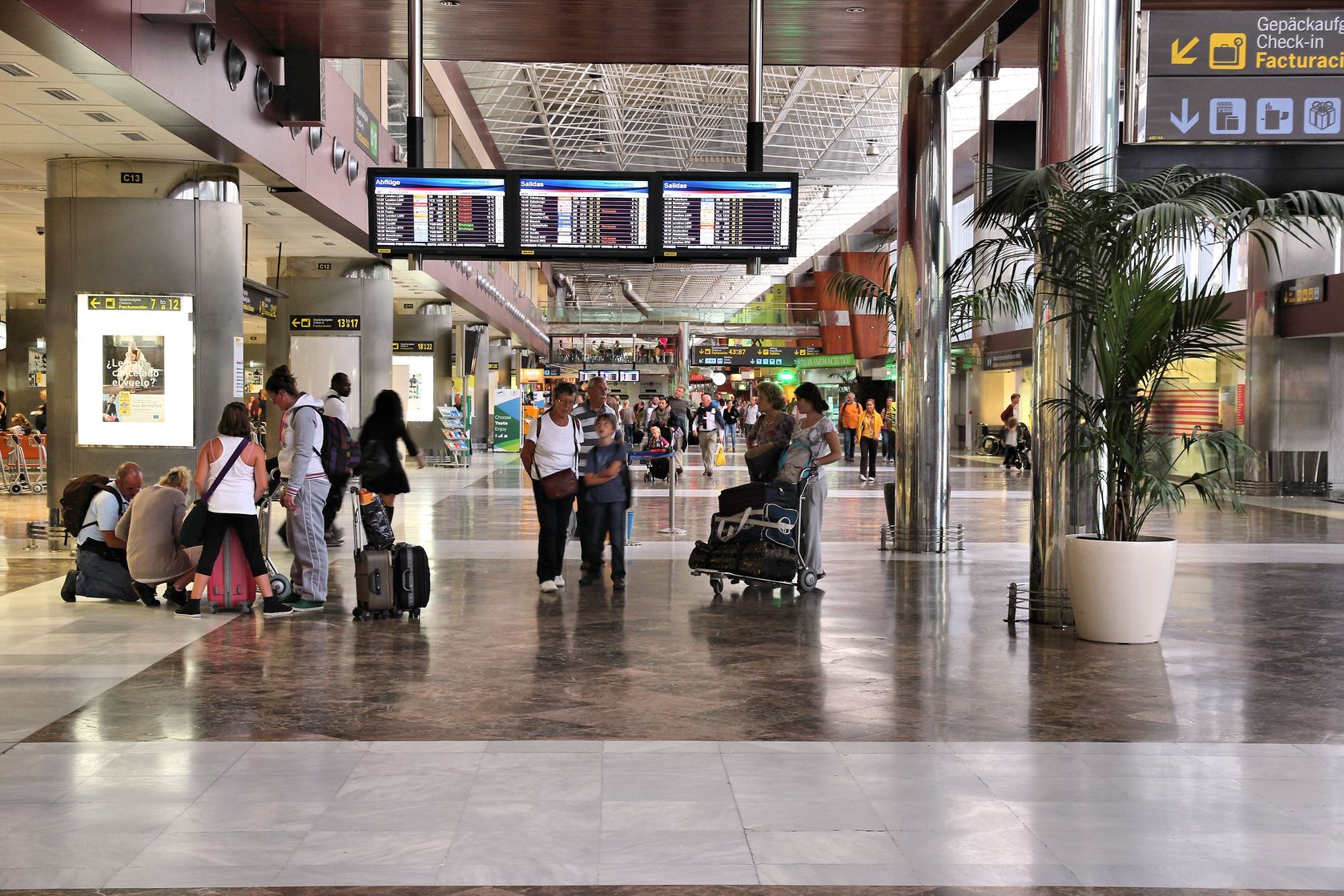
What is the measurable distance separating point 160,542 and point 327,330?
13.3m

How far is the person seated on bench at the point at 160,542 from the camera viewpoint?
356 inches

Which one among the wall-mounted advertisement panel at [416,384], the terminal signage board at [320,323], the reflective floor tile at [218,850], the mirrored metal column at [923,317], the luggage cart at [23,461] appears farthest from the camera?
the wall-mounted advertisement panel at [416,384]

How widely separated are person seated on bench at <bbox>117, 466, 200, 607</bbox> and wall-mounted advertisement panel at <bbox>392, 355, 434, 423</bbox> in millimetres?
23419

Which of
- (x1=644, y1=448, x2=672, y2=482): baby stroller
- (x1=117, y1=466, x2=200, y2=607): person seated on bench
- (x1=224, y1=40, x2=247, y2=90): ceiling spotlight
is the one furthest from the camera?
(x1=644, y1=448, x2=672, y2=482): baby stroller

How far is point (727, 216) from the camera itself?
10867 millimetres

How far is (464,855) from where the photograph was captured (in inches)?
158

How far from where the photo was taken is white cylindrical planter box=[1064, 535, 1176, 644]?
7.76 metres

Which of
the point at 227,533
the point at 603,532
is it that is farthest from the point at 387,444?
the point at 227,533

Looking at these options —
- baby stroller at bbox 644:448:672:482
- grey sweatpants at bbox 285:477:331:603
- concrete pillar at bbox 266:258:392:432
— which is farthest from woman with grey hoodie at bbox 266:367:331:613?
baby stroller at bbox 644:448:672:482

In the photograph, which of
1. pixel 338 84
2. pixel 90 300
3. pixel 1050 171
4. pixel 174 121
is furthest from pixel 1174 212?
pixel 338 84

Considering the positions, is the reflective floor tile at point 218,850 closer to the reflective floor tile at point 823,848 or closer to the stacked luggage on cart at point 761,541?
the reflective floor tile at point 823,848

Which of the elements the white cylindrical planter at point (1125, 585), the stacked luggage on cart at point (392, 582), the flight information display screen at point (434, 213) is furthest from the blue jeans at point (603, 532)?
the white cylindrical planter at point (1125, 585)

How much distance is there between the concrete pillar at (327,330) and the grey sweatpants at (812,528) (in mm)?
13414

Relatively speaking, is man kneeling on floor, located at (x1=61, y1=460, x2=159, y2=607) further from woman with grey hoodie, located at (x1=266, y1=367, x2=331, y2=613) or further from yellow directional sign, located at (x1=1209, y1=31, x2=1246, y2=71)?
yellow directional sign, located at (x1=1209, y1=31, x2=1246, y2=71)
